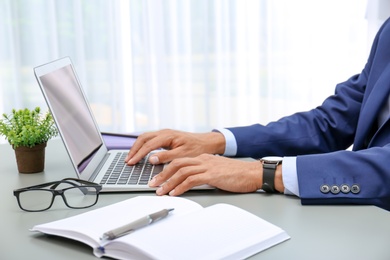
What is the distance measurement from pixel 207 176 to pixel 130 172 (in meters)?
0.24

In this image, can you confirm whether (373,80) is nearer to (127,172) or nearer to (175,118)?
(127,172)

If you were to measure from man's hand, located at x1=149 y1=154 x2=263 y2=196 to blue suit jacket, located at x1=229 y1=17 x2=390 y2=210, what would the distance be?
105mm

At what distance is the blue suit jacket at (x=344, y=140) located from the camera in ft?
3.93

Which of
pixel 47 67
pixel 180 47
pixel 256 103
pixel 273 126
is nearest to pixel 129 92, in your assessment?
pixel 180 47

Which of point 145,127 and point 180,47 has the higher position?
point 180,47

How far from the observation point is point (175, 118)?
320 centimetres

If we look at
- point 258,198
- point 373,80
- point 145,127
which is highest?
point 373,80

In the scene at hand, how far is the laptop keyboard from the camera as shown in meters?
1.31

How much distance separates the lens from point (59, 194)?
3.93ft

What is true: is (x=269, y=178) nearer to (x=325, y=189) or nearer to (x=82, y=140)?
(x=325, y=189)

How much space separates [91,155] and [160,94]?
1718 mm

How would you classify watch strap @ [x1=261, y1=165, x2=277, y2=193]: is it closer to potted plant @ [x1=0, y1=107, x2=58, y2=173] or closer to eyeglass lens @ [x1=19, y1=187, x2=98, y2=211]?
eyeglass lens @ [x1=19, y1=187, x2=98, y2=211]

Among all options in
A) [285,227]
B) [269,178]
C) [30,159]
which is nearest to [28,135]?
[30,159]

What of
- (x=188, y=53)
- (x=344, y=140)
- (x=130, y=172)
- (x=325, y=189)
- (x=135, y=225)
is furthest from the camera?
(x=188, y=53)
